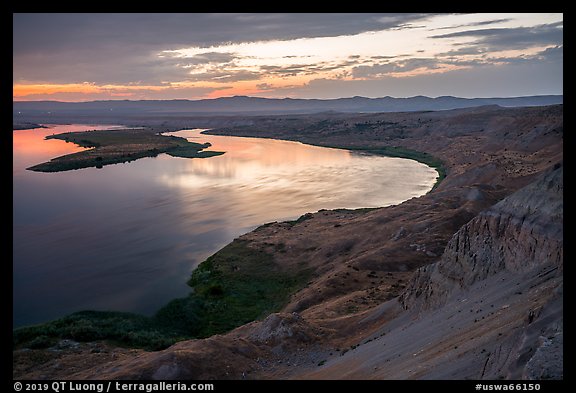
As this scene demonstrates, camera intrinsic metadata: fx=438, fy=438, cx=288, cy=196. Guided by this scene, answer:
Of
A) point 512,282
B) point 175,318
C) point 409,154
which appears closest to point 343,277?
point 175,318

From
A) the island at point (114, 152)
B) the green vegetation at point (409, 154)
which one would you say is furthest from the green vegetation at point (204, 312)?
the island at point (114, 152)

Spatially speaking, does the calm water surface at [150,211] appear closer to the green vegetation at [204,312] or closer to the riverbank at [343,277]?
the green vegetation at [204,312]

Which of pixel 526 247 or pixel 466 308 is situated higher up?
pixel 526 247

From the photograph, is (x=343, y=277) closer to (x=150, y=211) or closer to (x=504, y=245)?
(x=504, y=245)

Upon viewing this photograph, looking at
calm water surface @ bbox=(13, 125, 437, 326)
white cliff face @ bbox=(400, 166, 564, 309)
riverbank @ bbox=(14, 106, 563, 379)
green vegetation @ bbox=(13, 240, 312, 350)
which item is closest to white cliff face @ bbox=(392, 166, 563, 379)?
white cliff face @ bbox=(400, 166, 564, 309)

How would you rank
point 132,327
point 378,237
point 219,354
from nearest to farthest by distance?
1. point 219,354
2. point 132,327
3. point 378,237

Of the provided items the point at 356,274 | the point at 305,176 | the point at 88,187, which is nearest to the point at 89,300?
the point at 356,274
